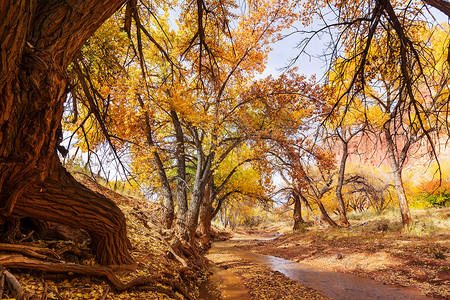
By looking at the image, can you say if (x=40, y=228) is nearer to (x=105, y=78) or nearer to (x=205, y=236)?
(x=105, y=78)

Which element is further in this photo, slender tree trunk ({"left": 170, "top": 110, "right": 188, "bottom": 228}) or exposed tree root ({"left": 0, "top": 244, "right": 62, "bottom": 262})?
slender tree trunk ({"left": 170, "top": 110, "right": 188, "bottom": 228})

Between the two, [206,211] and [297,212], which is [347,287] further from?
[297,212]

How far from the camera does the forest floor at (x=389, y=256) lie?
6.15m

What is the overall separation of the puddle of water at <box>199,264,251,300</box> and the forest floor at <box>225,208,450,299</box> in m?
3.93

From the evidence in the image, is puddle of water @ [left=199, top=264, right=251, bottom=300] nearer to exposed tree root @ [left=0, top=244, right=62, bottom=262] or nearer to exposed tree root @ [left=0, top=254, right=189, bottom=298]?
exposed tree root @ [left=0, top=254, right=189, bottom=298]

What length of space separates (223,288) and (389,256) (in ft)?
19.5

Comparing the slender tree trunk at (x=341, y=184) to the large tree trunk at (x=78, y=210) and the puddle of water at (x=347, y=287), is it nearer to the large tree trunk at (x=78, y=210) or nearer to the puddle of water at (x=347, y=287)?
the puddle of water at (x=347, y=287)

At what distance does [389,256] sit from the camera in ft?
25.9

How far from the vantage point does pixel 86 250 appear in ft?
12.5

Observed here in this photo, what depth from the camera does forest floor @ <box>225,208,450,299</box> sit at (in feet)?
20.2

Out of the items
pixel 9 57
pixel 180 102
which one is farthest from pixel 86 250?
pixel 180 102

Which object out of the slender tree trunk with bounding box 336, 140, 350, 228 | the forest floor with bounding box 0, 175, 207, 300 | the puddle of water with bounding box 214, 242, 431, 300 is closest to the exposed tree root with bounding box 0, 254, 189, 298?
A: the forest floor with bounding box 0, 175, 207, 300

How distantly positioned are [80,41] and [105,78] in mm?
2968

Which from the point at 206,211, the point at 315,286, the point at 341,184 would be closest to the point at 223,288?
the point at 315,286
